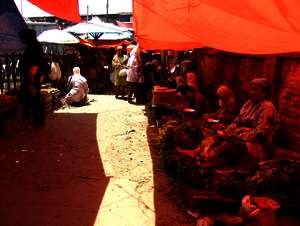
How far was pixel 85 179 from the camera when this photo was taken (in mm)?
5453

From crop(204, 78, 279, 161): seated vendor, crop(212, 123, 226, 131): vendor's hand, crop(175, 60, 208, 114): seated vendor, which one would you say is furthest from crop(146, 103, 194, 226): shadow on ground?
crop(175, 60, 208, 114): seated vendor

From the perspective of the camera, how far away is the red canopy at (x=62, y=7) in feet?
11.0

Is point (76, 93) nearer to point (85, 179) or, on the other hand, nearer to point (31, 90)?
point (31, 90)

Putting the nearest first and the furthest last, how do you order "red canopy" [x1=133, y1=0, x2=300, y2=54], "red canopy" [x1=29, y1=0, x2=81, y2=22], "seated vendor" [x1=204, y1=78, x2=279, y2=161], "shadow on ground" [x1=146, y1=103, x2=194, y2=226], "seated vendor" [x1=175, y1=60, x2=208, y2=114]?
"red canopy" [x1=133, y1=0, x2=300, y2=54] → "red canopy" [x1=29, y1=0, x2=81, y2=22] → "shadow on ground" [x1=146, y1=103, x2=194, y2=226] → "seated vendor" [x1=204, y1=78, x2=279, y2=161] → "seated vendor" [x1=175, y1=60, x2=208, y2=114]

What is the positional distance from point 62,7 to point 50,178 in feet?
9.35

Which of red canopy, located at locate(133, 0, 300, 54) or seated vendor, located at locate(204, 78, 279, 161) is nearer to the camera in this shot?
red canopy, located at locate(133, 0, 300, 54)

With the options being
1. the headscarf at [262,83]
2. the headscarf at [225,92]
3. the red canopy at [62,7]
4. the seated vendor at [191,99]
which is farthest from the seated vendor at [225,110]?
the red canopy at [62,7]

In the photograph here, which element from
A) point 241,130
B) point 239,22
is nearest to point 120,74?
point 241,130

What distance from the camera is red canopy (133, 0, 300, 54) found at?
160 centimetres

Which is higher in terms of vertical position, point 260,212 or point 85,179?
point 260,212

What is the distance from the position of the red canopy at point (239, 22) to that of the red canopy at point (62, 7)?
0.93m

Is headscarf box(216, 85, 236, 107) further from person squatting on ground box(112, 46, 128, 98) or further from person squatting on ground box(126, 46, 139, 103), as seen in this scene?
person squatting on ground box(112, 46, 128, 98)

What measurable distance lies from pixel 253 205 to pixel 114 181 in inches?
89.8

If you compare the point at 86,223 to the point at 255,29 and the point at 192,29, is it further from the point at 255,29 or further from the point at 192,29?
the point at 255,29
